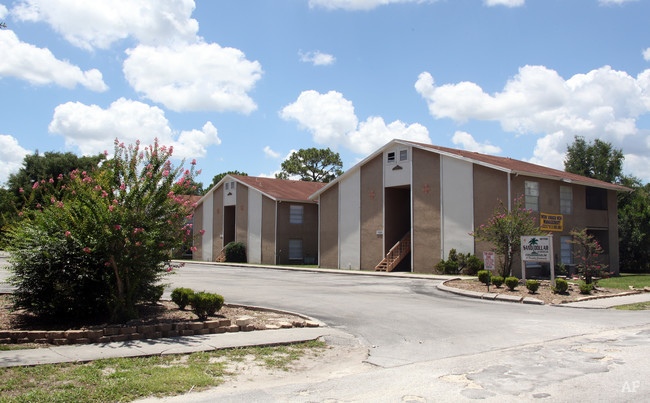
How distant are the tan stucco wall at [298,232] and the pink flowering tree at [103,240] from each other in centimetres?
2845

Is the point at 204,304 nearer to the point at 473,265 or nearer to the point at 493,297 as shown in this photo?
the point at 493,297

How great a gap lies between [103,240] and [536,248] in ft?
50.8

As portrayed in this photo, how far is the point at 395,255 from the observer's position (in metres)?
30.8

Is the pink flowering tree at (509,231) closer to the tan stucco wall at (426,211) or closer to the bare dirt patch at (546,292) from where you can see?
the bare dirt patch at (546,292)

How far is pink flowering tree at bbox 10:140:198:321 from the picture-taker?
9906 mm

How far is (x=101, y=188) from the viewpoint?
996 centimetres

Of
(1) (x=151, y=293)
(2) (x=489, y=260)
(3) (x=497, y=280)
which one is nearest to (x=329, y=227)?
(2) (x=489, y=260)

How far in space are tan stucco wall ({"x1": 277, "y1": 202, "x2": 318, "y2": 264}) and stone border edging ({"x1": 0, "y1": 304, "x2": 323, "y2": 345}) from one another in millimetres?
28433

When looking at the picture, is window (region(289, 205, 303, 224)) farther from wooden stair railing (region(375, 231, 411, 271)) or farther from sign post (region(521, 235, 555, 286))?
sign post (region(521, 235, 555, 286))

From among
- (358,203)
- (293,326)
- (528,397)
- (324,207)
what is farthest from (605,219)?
(528,397)

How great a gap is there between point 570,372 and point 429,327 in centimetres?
424

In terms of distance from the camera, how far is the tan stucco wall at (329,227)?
3406cm

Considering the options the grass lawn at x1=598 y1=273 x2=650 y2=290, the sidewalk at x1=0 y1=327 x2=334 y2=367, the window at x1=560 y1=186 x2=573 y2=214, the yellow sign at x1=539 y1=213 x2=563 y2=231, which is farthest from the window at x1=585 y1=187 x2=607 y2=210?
the sidewalk at x1=0 y1=327 x2=334 y2=367

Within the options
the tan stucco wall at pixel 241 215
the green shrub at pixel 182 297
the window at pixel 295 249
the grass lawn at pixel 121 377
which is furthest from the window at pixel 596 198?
the grass lawn at pixel 121 377
